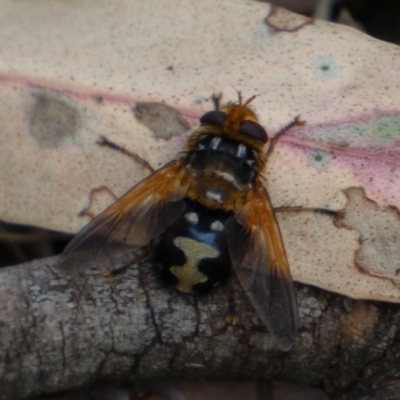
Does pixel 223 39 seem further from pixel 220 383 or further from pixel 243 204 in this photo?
pixel 220 383

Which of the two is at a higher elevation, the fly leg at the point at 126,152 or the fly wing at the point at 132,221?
the fly leg at the point at 126,152

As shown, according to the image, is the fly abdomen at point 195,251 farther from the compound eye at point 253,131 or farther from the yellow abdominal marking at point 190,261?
the compound eye at point 253,131

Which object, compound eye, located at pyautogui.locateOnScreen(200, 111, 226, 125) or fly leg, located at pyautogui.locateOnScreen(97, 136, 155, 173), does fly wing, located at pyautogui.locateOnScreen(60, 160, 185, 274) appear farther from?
compound eye, located at pyautogui.locateOnScreen(200, 111, 226, 125)


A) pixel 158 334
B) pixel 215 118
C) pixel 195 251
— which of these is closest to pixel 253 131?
pixel 215 118

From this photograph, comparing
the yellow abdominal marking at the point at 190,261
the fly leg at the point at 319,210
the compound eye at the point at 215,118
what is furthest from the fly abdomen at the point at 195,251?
the compound eye at the point at 215,118

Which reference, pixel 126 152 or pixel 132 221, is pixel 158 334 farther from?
pixel 126 152

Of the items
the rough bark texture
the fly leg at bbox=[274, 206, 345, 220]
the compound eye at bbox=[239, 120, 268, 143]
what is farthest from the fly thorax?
the rough bark texture

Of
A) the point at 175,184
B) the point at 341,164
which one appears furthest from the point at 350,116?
the point at 175,184
